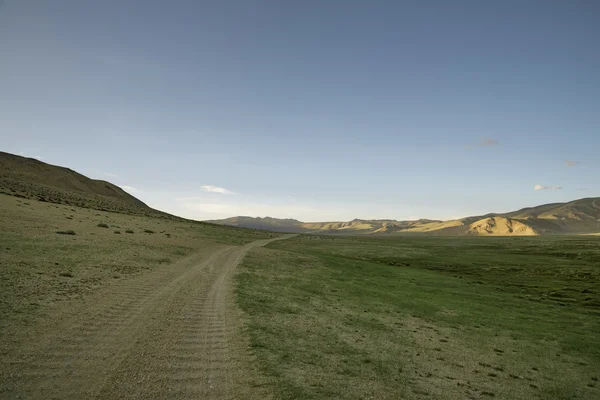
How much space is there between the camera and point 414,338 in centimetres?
1895

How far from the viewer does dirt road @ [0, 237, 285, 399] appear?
373 inches

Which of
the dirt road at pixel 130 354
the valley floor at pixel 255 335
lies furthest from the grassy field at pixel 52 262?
the dirt road at pixel 130 354

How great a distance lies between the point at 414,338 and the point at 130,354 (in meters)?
14.8

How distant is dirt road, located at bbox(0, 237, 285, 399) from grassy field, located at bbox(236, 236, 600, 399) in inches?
66.1

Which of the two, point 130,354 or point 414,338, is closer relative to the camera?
point 130,354

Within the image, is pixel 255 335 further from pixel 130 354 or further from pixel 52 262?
pixel 52 262

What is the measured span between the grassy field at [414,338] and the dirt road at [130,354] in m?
1.68

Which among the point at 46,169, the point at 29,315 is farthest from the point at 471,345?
the point at 46,169

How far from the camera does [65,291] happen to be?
1881cm

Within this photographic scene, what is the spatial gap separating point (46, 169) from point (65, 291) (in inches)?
6435

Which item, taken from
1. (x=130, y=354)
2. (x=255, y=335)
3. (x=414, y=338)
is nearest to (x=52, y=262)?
(x=130, y=354)

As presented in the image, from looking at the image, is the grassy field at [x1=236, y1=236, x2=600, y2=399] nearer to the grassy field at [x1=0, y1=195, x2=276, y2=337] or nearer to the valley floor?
the valley floor

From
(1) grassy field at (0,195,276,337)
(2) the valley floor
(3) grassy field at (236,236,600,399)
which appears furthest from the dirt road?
(1) grassy field at (0,195,276,337)

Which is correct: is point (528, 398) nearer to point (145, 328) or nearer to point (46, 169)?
point (145, 328)
